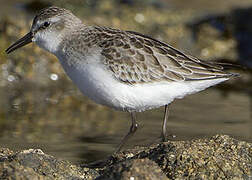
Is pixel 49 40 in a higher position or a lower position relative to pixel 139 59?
higher

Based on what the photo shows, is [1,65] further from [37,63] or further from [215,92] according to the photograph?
[215,92]

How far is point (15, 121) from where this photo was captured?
8828 mm

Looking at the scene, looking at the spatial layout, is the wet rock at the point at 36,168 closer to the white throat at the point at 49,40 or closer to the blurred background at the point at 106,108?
the blurred background at the point at 106,108

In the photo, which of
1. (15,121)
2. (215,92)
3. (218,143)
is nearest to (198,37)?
(215,92)

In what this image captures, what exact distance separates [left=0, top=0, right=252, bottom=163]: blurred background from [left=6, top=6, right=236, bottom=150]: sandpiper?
0.91 m

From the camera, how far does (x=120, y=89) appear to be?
6684 mm

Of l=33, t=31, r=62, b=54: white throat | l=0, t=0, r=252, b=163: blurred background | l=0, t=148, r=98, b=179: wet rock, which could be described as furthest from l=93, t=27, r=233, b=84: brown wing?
l=0, t=148, r=98, b=179: wet rock

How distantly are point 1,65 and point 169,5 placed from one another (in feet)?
16.1

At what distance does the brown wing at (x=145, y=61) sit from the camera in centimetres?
676

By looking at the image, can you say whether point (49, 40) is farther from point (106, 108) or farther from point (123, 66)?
point (106, 108)

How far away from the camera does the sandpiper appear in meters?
6.64

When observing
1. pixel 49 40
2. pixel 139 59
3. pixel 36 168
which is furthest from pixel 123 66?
pixel 36 168

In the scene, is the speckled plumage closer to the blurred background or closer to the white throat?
the white throat

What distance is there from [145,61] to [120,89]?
18.2 inches
